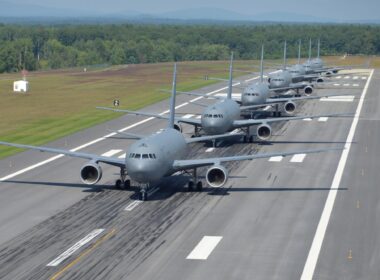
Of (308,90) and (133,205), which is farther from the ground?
(308,90)

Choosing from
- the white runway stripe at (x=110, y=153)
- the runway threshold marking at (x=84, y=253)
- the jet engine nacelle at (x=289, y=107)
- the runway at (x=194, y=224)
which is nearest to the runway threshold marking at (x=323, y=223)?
the runway at (x=194, y=224)

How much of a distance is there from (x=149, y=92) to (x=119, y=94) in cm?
577

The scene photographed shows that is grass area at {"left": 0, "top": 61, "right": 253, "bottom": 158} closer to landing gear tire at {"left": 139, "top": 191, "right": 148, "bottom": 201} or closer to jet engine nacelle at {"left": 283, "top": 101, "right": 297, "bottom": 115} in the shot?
jet engine nacelle at {"left": 283, "top": 101, "right": 297, "bottom": 115}

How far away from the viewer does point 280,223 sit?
153 feet

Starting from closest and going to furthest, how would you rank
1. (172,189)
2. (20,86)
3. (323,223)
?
1. (323,223)
2. (172,189)
3. (20,86)

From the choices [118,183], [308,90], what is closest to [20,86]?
[308,90]

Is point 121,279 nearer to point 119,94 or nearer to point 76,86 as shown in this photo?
point 119,94

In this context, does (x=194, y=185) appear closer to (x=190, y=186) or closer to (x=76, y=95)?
(x=190, y=186)

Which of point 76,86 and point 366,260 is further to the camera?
point 76,86

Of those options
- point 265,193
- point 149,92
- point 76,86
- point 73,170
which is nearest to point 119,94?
point 149,92

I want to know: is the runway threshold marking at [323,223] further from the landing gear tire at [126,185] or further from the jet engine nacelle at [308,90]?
the jet engine nacelle at [308,90]

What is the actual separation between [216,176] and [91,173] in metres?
8.67

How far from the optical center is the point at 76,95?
4806 inches

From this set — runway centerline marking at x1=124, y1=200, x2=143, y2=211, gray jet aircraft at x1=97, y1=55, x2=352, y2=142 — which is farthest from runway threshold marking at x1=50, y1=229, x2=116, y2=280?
gray jet aircraft at x1=97, y1=55, x2=352, y2=142
